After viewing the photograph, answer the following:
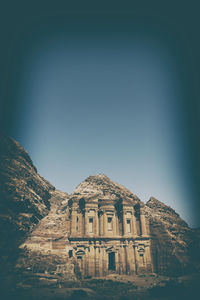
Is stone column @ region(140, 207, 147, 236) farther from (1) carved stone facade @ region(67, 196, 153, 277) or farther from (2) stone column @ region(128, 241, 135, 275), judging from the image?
(2) stone column @ region(128, 241, 135, 275)

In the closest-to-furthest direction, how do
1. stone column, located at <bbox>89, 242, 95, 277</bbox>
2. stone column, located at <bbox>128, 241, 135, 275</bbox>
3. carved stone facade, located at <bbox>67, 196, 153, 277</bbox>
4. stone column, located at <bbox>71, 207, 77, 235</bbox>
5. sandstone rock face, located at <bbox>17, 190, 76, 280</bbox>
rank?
sandstone rock face, located at <bbox>17, 190, 76, 280</bbox> < stone column, located at <bbox>89, 242, 95, 277</bbox> < carved stone facade, located at <bbox>67, 196, 153, 277</bbox> < stone column, located at <bbox>71, 207, 77, 235</bbox> < stone column, located at <bbox>128, 241, 135, 275</bbox>

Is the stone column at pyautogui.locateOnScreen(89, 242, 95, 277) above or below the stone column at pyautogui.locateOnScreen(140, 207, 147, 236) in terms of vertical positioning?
below

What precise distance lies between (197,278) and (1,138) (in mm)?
41380

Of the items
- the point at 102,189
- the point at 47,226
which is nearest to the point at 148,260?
the point at 102,189

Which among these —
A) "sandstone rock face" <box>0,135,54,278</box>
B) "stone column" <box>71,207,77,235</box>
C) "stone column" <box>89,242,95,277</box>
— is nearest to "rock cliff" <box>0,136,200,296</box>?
"sandstone rock face" <box>0,135,54,278</box>

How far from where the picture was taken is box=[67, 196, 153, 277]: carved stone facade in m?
32.0

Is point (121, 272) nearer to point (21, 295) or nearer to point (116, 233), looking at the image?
point (116, 233)

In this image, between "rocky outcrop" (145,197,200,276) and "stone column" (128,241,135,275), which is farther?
"rocky outcrop" (145,197,200,276)

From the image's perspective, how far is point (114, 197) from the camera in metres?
40.9

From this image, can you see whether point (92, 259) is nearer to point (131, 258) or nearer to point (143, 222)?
point (131, 258)

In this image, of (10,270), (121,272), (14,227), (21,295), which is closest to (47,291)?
(21,295)

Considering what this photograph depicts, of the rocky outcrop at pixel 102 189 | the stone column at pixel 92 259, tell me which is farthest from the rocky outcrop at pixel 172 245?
the stone column at pixel 92 259

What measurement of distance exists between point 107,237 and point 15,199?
17.5 meters

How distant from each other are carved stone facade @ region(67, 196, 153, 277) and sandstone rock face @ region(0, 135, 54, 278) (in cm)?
693
